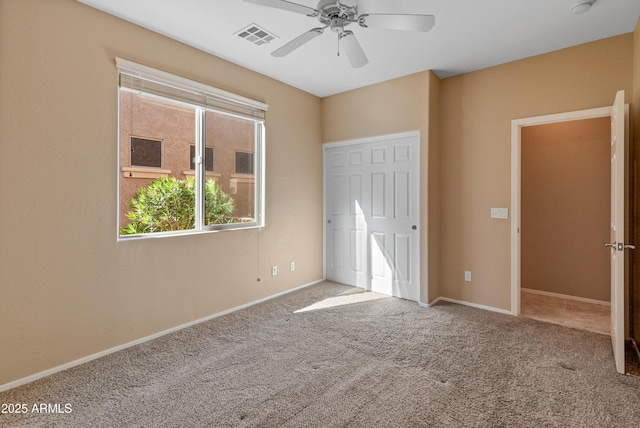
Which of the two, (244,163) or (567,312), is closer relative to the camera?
(567,312)

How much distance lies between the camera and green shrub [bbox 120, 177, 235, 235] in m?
2.86

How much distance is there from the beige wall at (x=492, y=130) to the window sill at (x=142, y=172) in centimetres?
319

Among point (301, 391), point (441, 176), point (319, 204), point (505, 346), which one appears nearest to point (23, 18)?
point (301, 391)

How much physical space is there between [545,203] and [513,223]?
115cm

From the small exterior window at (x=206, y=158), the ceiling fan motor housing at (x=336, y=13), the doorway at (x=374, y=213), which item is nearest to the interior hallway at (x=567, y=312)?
the doorway at (x=374, y=213)

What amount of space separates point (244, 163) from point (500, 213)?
299cm

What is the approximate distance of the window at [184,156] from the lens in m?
2.78

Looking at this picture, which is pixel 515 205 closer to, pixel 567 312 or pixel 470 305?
pixel 470 305

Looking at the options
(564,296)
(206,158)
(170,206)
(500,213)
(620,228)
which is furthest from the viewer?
(564,296)

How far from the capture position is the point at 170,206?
3.09 meters

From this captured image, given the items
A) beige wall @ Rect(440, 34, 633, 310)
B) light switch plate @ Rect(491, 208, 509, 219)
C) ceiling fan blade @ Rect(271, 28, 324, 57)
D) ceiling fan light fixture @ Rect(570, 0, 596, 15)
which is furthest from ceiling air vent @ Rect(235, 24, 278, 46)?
light switch plate @ Rect(491, 208, 509, 219)

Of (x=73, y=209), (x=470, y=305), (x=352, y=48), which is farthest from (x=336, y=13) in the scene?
(x=470, y=305)

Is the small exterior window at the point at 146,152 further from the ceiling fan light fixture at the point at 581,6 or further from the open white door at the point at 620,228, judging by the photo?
the open white door at the point at 620,228

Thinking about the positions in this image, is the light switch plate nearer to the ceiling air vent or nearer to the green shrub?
the ceiling air vent
